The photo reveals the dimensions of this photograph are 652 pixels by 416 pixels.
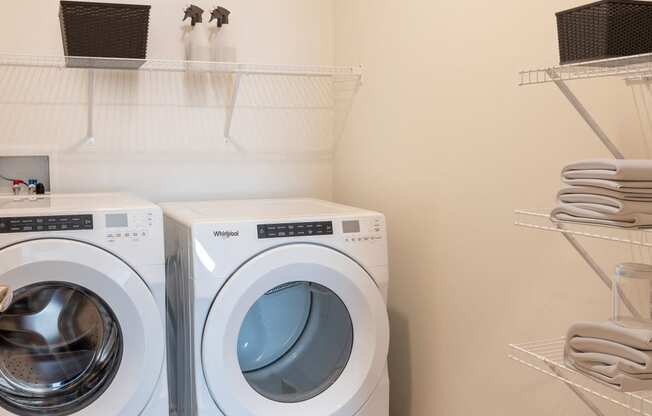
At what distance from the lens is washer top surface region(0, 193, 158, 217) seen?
199 cm

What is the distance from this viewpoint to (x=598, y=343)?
1374 mm

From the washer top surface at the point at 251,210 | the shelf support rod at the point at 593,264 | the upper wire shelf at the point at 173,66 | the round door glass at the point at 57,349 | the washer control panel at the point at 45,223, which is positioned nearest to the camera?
the shelf support rod at the point at 593,264

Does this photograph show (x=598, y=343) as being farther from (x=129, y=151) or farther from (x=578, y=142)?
(x=129, y=151)

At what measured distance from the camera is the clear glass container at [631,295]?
1452mm

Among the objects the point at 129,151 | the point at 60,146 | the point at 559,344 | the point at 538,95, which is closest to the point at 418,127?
the point at 538,95

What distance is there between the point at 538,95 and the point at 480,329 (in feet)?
2.44

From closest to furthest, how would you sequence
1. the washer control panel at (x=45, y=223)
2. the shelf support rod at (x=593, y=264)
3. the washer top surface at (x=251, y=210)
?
the shelf support rod at (x=593, y=264)
the washer control panel at (x=45, y=223)
the washer top surface at (x=251, y=210)

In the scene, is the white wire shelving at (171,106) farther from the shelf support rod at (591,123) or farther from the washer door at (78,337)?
the shelf support rod at (591,123)

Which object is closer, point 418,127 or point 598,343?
point 598,343

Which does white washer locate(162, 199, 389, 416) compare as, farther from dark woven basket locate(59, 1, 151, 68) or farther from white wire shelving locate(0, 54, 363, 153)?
dark woven basket locate(59, 1, 151, 68)

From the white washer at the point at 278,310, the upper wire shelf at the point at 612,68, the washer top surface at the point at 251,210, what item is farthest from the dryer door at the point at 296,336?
the upper wire shelf at the point at 612,68

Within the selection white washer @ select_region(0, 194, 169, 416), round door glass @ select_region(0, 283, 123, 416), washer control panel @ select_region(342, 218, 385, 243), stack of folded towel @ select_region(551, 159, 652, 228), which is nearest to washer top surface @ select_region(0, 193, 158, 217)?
white washer @ select_region(0, 194, 169, 416)

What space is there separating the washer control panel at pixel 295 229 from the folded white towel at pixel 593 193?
2.89ft

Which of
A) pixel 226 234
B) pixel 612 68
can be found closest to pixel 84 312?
pixel 226 234
